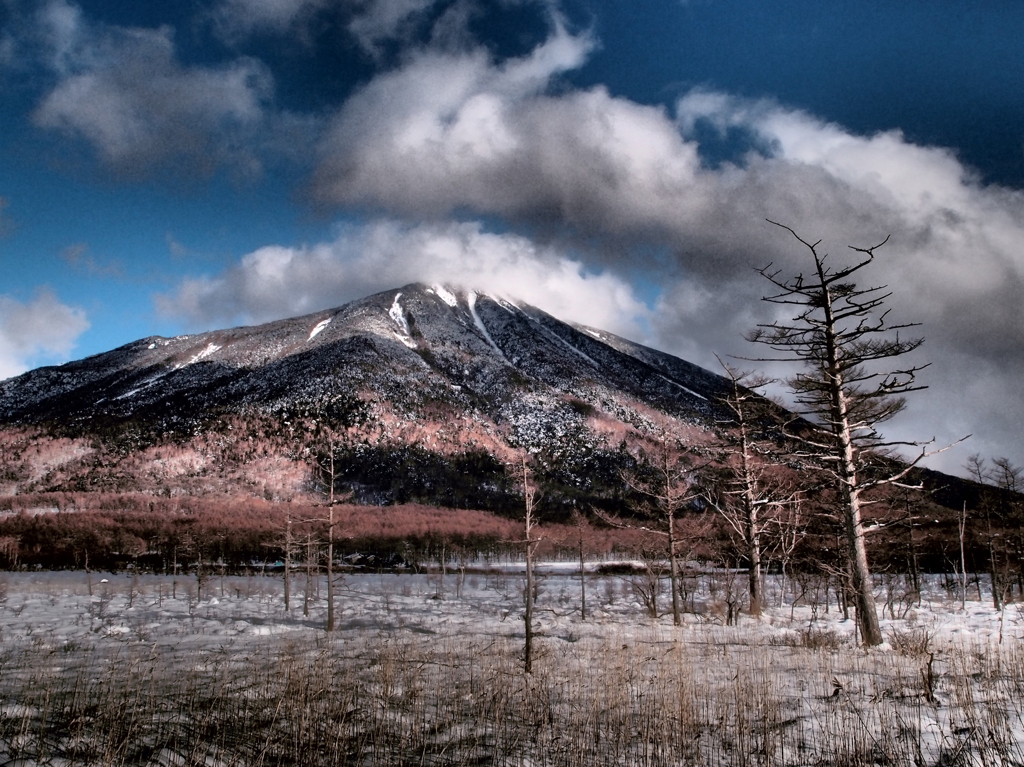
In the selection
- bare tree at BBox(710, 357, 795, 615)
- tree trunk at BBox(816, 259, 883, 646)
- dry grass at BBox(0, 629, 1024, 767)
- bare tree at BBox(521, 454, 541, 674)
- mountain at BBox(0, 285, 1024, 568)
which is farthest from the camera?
mountain at BBox(0, 285, 1024, 568)

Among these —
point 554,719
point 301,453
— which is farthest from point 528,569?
point 301,453

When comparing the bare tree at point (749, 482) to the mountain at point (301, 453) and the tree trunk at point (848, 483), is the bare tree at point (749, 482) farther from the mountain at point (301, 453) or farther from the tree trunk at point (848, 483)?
the mountain at point (301, 453)

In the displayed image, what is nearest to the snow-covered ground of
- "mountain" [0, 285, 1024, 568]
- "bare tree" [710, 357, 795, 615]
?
"bare tree" [710, 357, 795, 615]

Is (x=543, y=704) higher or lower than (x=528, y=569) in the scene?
lower

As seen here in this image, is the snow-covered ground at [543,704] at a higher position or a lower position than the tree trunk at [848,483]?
lower

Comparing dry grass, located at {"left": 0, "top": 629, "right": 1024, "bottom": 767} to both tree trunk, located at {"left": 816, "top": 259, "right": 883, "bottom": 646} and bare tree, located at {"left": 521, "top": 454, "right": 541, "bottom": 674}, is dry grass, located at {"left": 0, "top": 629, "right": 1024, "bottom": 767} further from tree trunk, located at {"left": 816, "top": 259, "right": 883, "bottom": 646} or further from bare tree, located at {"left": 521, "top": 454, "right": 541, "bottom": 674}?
tree trunk, located at {"left": 816, "top": 259, "right": 883, "bottom": 646}

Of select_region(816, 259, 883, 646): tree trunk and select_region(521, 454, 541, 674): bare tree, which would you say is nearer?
select_region(521, 454, 541, 674): bare tree

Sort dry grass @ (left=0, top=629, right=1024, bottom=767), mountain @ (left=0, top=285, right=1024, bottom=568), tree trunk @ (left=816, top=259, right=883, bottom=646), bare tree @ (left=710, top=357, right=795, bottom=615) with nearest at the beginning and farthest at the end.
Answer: dry grass @ (left=0, top=629, right=1024, bottom=767)
tree trunk @ (left=816, top=259, right=883, bottom=646)
bare tree @ (left=710, top=357, right=795, bottom=615)
mountain @ (left=0, top=285, right=1024, bottom=568)

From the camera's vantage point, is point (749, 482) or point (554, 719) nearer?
point (554, 719)

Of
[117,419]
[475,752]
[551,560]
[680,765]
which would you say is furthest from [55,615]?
[117,419]

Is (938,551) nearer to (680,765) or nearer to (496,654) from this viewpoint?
(496,654)

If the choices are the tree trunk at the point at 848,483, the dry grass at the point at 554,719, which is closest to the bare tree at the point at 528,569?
the dry grass at the point at 554,719

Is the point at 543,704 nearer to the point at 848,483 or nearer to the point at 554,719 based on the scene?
the point at 554,719

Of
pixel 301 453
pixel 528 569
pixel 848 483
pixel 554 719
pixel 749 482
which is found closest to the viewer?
pixel 554 719
